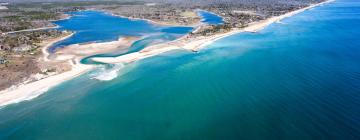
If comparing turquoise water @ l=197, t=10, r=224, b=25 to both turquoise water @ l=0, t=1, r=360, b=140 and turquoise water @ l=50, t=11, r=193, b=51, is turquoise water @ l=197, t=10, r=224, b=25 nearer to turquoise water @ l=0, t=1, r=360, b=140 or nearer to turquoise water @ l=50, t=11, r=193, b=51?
turquoise water @ l=50, t=11, r=193, b=51

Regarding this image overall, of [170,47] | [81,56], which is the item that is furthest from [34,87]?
[170,47]

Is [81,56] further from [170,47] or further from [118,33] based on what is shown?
[118,33]

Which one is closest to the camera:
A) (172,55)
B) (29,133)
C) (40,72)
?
(29,133)

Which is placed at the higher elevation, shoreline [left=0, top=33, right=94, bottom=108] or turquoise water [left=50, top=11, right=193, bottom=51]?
turquoise water [left=50, top=11, right=193, bottom=51]

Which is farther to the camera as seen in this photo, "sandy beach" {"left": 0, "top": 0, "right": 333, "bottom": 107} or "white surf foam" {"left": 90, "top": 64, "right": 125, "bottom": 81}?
"white surf foam" {"left": 90, "top": 64, "right": 125, "bottom": 81}

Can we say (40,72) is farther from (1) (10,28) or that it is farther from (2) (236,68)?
(1) (10,28)

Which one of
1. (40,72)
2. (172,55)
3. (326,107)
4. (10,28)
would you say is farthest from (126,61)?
(10,28)

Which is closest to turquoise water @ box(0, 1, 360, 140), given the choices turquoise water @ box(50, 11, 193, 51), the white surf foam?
the white surf foam
